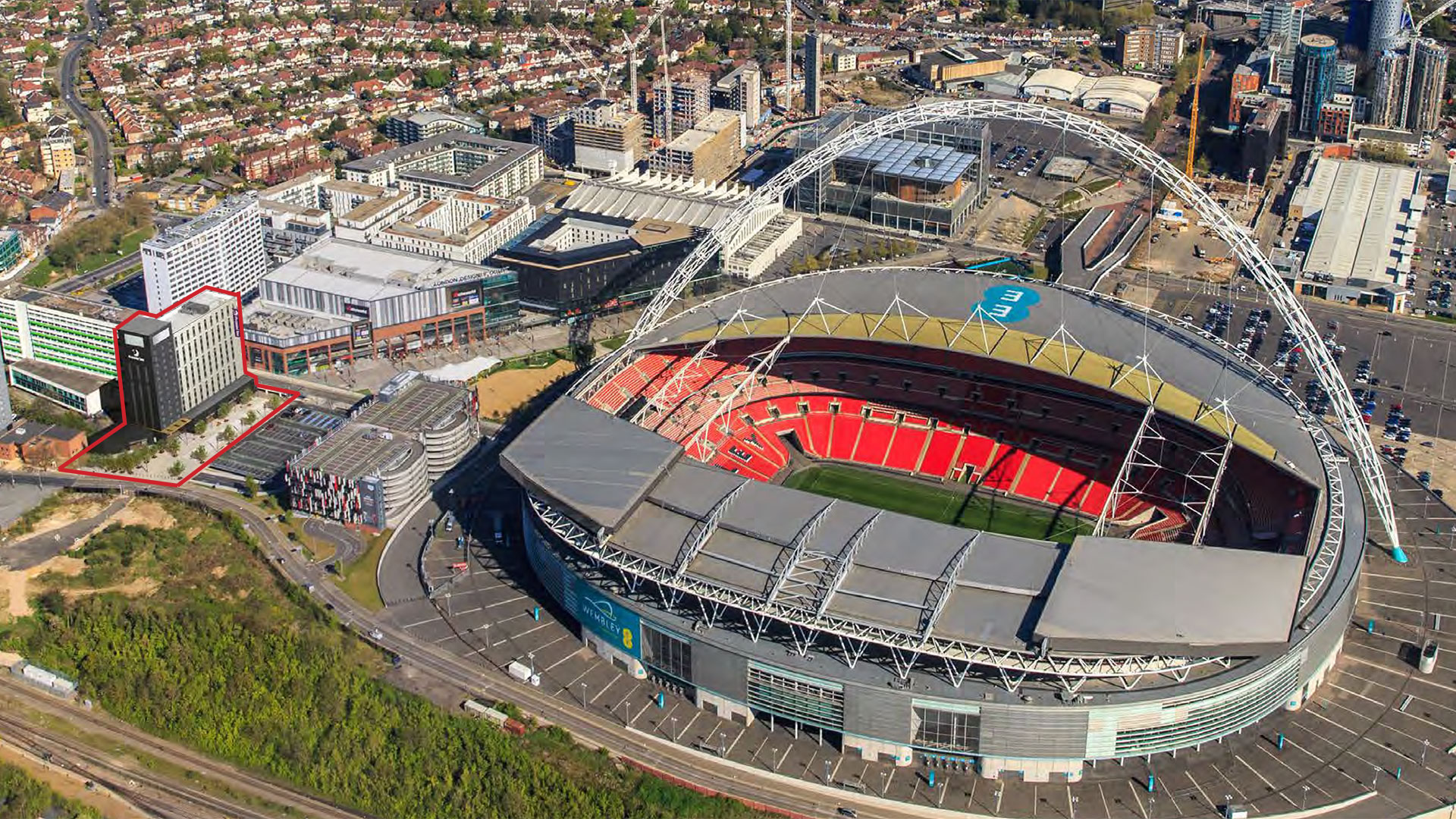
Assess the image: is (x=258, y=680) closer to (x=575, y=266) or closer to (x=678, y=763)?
(x=678, y=763)

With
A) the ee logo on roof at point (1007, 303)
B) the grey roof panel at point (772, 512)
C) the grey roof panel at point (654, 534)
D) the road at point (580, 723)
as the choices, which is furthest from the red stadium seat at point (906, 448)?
the road at point (580, 723)

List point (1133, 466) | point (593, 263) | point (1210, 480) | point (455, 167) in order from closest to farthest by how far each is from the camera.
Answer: point (1210, 480) → point (1133, 466) → point (593, 263) → point (455, 167)

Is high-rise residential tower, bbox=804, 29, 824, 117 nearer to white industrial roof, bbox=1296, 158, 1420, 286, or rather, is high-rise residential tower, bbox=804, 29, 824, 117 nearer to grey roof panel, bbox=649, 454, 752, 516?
white industrial roof, bbox=1296, 158, 1420, 286

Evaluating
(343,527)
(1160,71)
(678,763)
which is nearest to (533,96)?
(1160,71)

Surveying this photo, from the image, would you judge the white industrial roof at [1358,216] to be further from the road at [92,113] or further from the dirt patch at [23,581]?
the road at [92,113]

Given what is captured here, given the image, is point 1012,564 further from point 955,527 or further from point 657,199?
point 657,199

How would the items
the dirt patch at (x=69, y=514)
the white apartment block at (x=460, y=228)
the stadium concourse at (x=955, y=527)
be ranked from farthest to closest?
the white apartment block at (x=460, y=228), the dirt patch at (x=69, y=514), the stadium concourse at (x=955, y=527)

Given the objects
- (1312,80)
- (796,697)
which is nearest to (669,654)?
(796,697)
